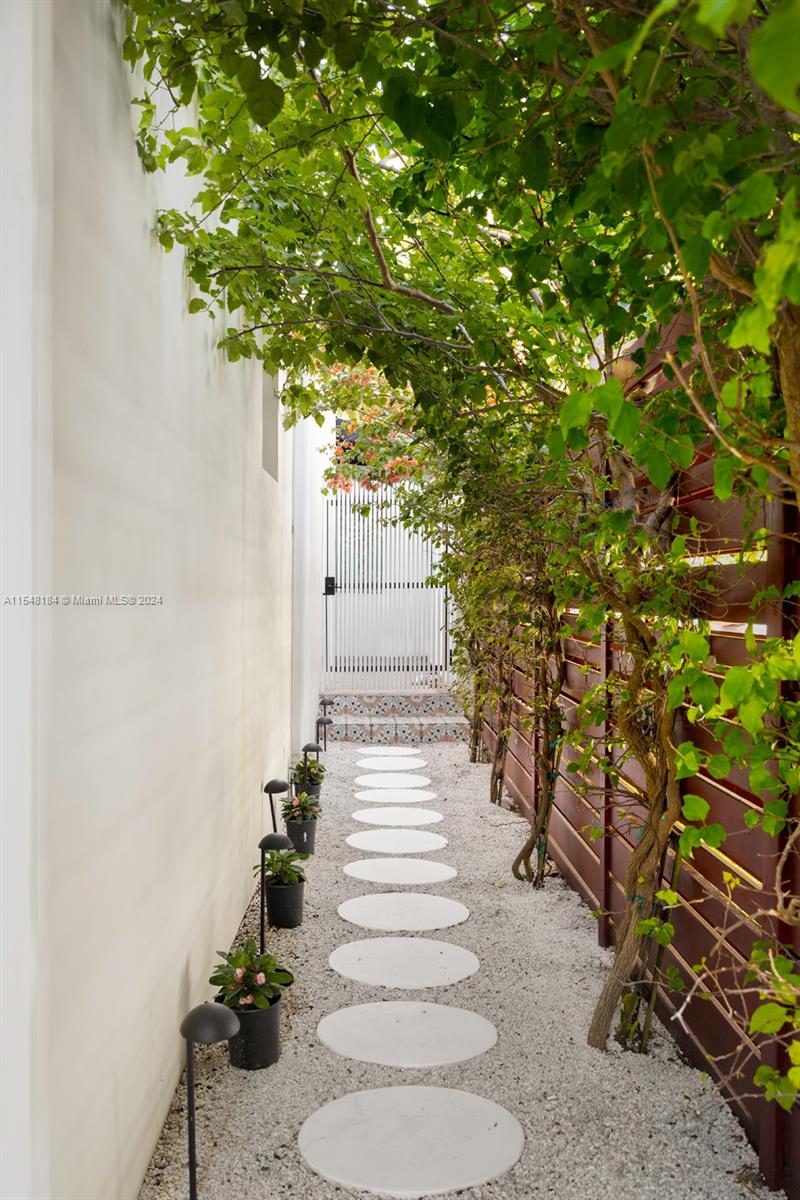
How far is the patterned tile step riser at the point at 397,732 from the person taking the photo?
9898mm

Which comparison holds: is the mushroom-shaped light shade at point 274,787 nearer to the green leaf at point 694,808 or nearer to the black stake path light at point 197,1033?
the black stake path light at point 197,1033

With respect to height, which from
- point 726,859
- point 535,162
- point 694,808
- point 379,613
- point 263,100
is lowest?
point 726,859

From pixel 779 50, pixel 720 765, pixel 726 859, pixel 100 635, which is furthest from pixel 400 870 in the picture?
pixel 779 50

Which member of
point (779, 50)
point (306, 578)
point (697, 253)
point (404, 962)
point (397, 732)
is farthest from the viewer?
point (397, 732)

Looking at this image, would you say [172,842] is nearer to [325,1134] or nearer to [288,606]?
[325,1134]

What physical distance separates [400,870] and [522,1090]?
2402mm

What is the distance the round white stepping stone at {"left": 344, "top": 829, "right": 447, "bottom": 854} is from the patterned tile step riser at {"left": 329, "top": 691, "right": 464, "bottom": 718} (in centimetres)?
432

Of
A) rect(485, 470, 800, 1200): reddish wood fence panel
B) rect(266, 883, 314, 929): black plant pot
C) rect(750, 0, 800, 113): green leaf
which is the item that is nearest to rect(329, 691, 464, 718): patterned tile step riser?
rect(266, 883, 314, 929): black plant pot

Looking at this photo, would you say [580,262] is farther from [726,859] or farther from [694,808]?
[726,859]

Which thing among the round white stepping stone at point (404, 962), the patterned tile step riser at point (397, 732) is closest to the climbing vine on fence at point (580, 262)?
the round white stepping stone at point (404, 962)

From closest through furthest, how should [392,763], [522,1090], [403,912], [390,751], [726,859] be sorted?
[726,859] → [522,1090] → [403,912] → [392,763] → [390,751]

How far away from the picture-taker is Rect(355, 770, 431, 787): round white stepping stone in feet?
25.2

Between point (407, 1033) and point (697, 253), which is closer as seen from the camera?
point (697, 253)

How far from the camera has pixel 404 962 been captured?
392cm
